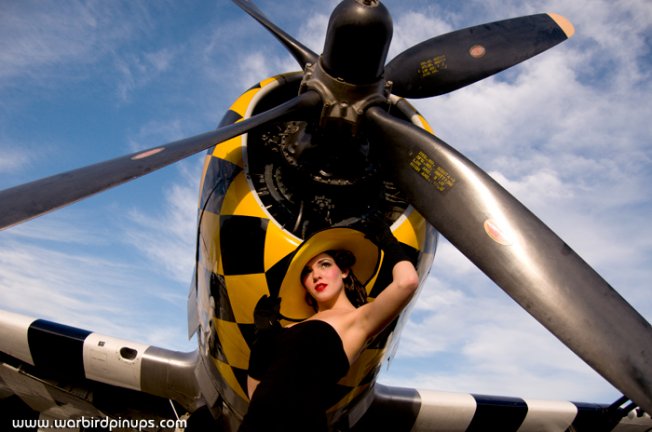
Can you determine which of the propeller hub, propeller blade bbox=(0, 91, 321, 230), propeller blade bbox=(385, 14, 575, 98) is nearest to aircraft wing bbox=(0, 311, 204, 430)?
propeller blade bbox=(0, 91, 321, 230)

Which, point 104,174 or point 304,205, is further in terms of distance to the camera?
point 304,205

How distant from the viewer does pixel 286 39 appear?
16.0 feet

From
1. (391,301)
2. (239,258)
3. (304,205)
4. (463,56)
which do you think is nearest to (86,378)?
(239,258)

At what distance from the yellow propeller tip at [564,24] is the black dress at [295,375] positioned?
467 centimetres

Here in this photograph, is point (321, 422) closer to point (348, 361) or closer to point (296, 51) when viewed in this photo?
point (348, 361)

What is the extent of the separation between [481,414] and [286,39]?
5410mm

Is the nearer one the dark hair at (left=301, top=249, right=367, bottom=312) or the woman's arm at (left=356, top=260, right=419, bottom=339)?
the woman's arm at (left=356, top=260, right=419, bottom=339)

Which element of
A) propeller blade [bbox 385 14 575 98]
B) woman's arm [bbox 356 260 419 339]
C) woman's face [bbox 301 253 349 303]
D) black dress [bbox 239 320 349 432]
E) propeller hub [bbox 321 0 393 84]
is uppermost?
propeller blade [bbox 385 14 575 98]

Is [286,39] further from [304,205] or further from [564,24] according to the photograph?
[564,24]

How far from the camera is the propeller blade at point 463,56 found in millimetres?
4953

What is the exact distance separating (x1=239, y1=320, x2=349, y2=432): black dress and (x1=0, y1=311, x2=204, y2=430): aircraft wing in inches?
143

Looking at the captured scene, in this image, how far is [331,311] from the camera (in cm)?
289

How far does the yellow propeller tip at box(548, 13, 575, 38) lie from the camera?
5.45 m

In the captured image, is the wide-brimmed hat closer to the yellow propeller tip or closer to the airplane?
the airplane
